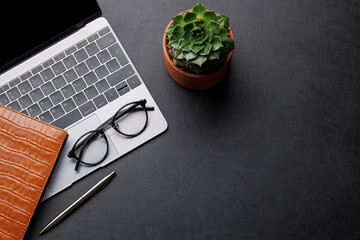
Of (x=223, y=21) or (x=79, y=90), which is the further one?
(x=79, y=90)

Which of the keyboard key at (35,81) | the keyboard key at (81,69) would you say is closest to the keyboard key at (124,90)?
the keyboard key at (81,69)

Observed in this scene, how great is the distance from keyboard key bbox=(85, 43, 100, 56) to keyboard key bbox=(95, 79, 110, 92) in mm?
80

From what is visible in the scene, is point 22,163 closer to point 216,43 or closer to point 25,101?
point 25,101

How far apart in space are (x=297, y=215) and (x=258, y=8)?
54 centimetres

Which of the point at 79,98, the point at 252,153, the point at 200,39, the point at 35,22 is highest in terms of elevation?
the point at 35,22

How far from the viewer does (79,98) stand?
2.62ft

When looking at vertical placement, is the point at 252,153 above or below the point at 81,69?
below

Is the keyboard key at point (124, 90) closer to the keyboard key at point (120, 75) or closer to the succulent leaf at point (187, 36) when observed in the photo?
the keyboard key at point (120, 75)

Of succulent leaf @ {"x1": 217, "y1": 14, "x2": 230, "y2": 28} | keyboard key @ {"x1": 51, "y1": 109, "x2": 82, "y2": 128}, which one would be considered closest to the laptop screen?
keyboard key @ {"x1": 51, "y1": 109, "x2": 82, "y2": 128}

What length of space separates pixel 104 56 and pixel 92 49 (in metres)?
0.04

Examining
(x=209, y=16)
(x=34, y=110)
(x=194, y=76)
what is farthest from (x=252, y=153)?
(x=34, y=110)

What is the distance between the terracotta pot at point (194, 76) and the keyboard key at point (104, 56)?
0.17 meters

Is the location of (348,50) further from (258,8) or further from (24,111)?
(24,111)

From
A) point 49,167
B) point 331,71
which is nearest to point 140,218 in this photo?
point 49,167
